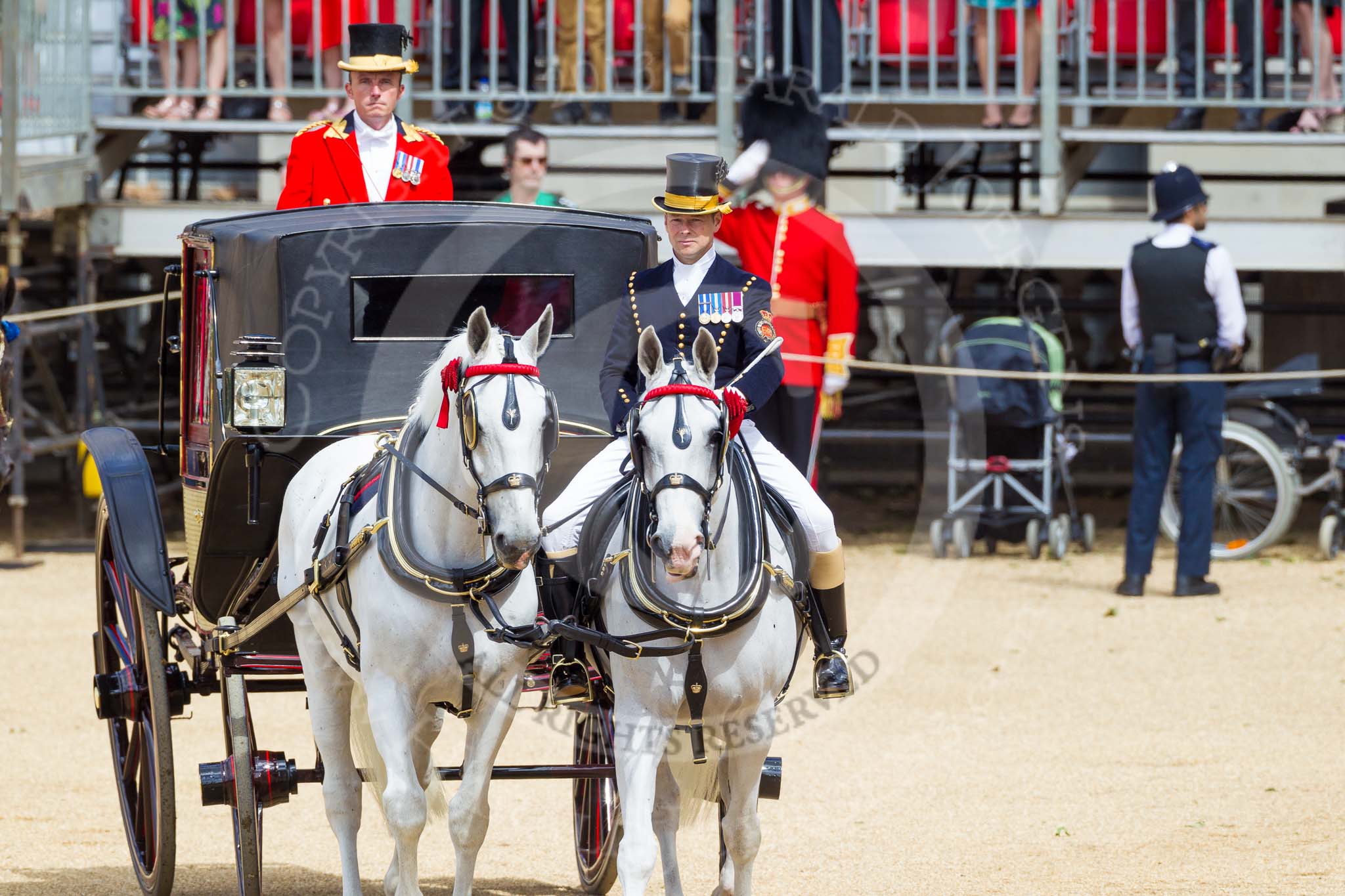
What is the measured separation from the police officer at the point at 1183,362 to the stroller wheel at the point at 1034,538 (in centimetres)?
107

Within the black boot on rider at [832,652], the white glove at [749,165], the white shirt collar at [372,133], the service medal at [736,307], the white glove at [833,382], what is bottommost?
the black boot on rider at [832,652]

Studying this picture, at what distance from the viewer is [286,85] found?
11266 mm

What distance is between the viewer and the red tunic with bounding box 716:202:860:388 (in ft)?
27.0

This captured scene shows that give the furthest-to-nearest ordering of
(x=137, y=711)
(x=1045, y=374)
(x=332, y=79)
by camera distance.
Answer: (x=332, y=79) → (x=1045, y=374) → (x=137, y=711)

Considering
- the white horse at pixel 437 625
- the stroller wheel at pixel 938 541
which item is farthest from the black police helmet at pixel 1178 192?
the white horse at pixel 437 625

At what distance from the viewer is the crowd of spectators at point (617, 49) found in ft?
36.8

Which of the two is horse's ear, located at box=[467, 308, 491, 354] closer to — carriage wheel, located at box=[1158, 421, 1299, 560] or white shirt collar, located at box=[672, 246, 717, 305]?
white shirt collar, located at box=[672, 246, 717, 305]

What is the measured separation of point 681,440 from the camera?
161 inches

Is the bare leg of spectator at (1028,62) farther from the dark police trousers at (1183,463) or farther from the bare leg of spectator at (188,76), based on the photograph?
the bare leg of spectator at (188,76)

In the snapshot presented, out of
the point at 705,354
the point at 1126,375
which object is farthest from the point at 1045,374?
the point at 705,354

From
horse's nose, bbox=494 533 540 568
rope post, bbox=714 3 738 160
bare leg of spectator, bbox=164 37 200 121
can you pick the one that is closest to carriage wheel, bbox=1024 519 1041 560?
rope post, bbox=714 3 738 160

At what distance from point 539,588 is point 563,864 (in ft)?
4.87

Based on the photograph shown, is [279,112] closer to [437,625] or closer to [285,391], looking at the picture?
[285,391]

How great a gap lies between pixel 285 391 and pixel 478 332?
96 cm
